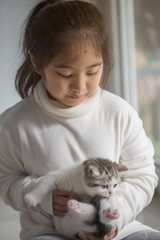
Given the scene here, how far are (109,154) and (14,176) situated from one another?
0.26 m

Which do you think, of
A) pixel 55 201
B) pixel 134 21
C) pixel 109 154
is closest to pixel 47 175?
pixel 55 201

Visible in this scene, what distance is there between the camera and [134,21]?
1.68 m

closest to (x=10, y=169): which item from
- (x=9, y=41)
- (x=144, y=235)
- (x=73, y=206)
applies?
(x=73, y=206)

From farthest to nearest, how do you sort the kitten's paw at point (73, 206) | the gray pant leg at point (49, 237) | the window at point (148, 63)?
the window at point (148, 63)
the gray pant leg at point (49, 237)
the kitten's paw at point (73, 206)

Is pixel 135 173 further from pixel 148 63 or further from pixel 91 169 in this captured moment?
pixel 148 63

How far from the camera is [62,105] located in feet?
3.00

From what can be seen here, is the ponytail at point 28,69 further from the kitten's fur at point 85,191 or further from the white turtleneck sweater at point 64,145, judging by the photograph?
the kitten's fur at point 85,191

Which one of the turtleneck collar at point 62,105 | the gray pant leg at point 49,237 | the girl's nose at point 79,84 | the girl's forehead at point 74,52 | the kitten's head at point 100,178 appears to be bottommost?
the gray pant leg at point 49,237

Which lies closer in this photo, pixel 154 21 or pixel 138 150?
pixel 138 150

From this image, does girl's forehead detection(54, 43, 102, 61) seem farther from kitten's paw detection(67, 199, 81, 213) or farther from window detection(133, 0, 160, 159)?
window detection(133, 0, 160, 159)

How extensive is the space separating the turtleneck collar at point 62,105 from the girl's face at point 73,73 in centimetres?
4

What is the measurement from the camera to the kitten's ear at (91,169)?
0.74 m

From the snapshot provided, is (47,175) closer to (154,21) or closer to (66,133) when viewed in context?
(66,133)

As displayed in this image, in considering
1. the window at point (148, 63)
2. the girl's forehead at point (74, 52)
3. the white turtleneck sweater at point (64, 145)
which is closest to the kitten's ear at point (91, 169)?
the white turtleneck sweater at point (64, 145)
